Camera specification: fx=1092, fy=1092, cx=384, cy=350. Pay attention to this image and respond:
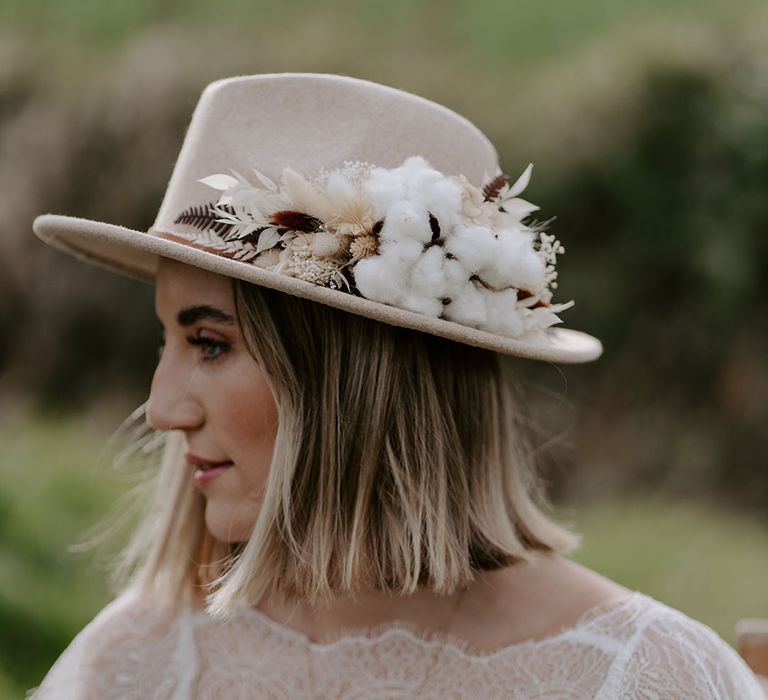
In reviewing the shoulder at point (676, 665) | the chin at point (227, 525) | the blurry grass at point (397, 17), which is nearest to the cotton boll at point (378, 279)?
the chin at point (227, 525)

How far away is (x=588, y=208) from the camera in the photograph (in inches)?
247

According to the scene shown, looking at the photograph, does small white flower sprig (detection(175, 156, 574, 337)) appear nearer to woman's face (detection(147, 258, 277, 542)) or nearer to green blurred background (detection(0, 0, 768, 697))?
woman's face (detection(147, 258, 277, 542))

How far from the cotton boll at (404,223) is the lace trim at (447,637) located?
2.49 ft

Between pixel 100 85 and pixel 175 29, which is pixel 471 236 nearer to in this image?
pixel 100 85

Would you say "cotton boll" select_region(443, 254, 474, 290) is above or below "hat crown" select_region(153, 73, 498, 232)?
below

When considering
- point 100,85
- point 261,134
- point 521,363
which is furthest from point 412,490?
point 100,85

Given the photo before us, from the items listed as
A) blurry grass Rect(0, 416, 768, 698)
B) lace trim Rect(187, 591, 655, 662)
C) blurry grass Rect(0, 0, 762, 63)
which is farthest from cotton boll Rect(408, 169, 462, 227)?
blurry grass Rect(0, 0, 762, 63)

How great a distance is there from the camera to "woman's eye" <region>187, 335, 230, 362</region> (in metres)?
1.98

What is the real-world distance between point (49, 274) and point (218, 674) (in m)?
4.68

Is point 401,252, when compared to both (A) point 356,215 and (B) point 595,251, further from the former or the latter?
(B) point 595,251

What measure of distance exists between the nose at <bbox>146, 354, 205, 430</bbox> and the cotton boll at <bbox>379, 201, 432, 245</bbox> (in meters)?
0.45

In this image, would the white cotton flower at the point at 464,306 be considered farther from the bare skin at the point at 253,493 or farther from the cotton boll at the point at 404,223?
the bare skin at the point at 253,493

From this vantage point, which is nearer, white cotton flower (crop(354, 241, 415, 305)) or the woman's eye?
white cotton flower (crop(354, 241, 415, 305))

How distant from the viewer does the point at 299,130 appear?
2.00 m
